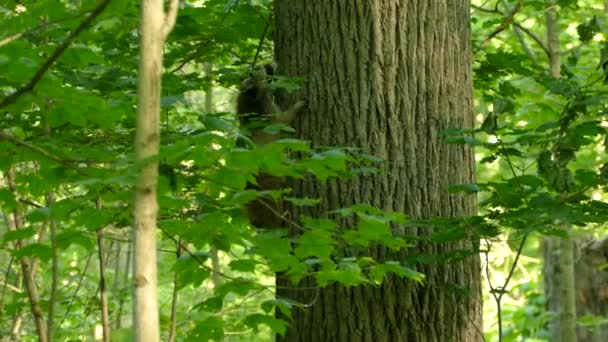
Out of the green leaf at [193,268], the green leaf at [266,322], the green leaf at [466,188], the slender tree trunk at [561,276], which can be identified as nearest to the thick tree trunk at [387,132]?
the green leaf at [466,188]

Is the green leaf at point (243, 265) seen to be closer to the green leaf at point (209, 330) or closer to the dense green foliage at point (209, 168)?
the dense green foliage at point (209, 168)

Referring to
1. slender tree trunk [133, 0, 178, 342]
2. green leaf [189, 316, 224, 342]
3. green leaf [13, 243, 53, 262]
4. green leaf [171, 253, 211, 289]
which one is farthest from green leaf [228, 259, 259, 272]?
slender tree trunk [133, 0, 178, 342]

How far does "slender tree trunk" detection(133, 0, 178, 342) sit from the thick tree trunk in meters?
2.03

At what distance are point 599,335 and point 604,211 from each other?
6412 mm

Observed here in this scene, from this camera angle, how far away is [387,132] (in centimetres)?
439

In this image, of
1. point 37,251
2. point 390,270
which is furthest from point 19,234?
point 390,270

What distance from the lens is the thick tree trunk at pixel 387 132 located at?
4.34 m

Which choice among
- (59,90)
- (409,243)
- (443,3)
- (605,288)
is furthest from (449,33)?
(605,288)

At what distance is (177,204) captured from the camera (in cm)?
323

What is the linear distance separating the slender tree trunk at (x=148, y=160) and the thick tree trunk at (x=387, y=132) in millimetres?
2032

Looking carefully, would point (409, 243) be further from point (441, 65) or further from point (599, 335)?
point (599, 335)

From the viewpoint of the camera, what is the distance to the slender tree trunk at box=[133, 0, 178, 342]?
227 centimetres

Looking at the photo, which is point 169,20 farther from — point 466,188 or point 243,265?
point 466,188

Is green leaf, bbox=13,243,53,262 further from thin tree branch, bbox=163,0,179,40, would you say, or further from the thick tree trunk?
thin tree branch, bbox=163,0,179,40
